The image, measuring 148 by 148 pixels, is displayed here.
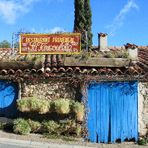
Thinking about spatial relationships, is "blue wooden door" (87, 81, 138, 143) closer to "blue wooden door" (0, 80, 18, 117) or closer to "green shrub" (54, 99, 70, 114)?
"green shrub" (54, 99, 70, 114)

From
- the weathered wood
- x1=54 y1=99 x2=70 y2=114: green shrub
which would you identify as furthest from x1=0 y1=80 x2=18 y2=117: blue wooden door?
the weathered wood

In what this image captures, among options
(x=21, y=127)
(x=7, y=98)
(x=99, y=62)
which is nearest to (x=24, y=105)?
(x=21, y=127)

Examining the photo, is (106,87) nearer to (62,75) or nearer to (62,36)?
(62,75)

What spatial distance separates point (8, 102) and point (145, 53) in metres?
7.94

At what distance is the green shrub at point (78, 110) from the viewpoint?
1670cm

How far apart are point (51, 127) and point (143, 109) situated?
3.93m

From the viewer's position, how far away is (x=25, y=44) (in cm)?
1875

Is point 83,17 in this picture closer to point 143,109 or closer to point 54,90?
point 54,90

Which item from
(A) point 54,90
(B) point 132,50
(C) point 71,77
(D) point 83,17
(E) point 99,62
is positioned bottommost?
(A) point 54,90

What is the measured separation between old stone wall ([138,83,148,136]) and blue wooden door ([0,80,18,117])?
17.3ft

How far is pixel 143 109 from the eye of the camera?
17344 millimetres

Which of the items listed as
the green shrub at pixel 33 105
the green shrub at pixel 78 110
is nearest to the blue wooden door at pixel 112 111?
the green shrub at pixel 78 110

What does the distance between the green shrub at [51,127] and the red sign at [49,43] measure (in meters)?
3.37

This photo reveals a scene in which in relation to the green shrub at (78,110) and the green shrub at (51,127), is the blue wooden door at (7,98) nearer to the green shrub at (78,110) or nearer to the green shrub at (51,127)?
the green shrub at (51,127)
